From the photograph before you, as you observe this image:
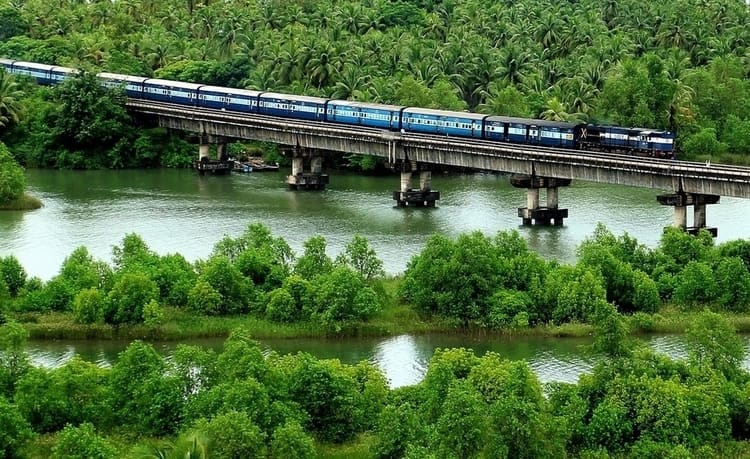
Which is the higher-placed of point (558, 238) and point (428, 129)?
point (428, 129)

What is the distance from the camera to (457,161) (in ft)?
271

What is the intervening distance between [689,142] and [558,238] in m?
30.7

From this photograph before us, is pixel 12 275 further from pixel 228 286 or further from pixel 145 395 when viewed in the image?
pixel 145 395

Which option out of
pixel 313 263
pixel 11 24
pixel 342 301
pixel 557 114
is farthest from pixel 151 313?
pixel 11 24

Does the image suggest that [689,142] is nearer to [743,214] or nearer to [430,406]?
[743,214]

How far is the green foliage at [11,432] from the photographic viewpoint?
38.4 meters

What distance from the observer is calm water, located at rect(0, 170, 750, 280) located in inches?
2776

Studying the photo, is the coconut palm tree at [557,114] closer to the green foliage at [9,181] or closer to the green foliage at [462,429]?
the green foliage at [9,181]

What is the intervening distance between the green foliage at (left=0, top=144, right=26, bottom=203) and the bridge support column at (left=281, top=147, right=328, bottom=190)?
59.2 ft

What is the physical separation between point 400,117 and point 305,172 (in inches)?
315

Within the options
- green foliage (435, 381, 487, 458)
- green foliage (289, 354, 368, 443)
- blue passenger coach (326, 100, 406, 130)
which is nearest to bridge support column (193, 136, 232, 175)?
blue passenger coach (326, 100, 406, 130)

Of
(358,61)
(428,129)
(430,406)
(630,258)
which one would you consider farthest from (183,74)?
(430,406)

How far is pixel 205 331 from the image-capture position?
2078 inches

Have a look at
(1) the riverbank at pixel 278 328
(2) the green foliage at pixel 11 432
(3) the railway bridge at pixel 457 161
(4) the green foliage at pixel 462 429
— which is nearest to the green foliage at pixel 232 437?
(4) the green foliage at pixel 462 429
